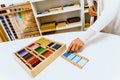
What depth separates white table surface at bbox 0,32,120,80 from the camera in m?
0.67

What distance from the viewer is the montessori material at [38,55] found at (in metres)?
0.74

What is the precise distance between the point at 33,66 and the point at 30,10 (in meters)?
1.26

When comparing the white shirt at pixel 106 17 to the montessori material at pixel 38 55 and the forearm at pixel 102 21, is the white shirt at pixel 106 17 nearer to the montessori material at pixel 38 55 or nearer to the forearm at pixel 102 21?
the forearm at pixel 102 21

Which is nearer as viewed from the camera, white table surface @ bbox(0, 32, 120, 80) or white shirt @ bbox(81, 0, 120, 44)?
white table surface @ bbox(0, 32, 120, 80)

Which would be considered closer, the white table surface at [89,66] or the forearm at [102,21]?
the white table surface at [89,66]

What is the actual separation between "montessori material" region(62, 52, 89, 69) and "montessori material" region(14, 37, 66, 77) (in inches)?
2.4

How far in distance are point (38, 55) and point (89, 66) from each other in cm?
34

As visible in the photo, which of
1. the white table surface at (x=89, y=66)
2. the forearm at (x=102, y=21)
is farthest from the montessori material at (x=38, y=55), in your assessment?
the forearm at (x=102, y=21)

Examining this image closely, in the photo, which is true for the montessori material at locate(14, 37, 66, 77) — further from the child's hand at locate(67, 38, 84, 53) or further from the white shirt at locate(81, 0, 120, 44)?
the white shirt at locate(81, 0, 120, 44)

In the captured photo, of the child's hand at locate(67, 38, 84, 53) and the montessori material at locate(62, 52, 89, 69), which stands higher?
the child's hand at locate(67, 38, 84, 53)

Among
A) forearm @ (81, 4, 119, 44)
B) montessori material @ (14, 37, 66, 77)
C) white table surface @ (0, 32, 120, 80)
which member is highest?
forearm @ (81, 4, 119, 44)

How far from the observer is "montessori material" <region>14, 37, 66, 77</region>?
29.2 inches

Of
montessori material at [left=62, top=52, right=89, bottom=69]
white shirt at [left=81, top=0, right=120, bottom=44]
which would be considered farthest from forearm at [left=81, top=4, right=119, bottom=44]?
montessori material at [left=62, top=52, right=89, bottom=69]

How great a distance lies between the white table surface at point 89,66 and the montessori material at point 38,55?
3 cm
